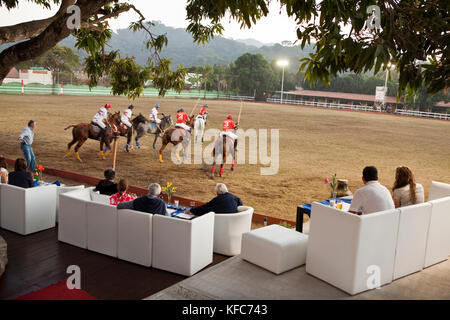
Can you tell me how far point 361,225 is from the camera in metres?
4.34

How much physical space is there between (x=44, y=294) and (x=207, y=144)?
44.6ft

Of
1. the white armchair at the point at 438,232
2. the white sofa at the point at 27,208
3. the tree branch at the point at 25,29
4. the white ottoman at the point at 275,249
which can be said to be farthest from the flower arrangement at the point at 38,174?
the white armchair at the point at 438,232

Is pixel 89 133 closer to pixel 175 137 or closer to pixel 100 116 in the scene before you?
pixel 100 116

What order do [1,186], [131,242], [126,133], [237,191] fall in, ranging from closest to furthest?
[131,242] → [1,186] → [237,191] → [126,133]

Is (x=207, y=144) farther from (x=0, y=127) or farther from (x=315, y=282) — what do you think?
(x=315, y=282)

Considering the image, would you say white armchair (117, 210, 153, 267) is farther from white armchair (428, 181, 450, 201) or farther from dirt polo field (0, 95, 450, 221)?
white armchair (428, 181, 450, 201)

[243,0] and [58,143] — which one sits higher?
[243,0]

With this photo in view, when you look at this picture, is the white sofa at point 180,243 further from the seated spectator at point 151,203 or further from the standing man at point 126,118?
the standing man at point 126,118

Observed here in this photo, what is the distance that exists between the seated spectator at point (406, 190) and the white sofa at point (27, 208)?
5.26m

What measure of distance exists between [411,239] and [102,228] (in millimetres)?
4034

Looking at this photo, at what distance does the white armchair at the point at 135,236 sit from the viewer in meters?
5.29

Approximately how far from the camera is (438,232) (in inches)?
212
